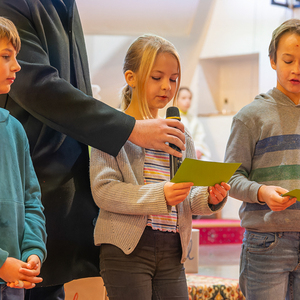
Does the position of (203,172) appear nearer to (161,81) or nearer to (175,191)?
(175,191)

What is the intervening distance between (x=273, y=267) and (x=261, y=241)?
11cm

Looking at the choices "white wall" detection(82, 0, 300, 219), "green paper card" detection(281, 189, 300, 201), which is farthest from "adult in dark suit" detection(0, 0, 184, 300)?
"white wall" detection(82, 0, 300, 219)

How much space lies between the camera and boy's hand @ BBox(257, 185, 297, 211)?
57.2 inches

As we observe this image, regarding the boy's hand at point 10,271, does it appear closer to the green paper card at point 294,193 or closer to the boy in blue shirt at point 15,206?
the boy in blue shirt at point 15,206

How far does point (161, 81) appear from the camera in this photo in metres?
1.56

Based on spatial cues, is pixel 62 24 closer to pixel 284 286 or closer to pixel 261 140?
pixel 261 140

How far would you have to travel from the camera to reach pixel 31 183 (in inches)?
45.9

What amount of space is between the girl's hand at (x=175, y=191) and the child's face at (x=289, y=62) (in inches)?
28.3

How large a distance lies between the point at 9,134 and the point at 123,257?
0.56m

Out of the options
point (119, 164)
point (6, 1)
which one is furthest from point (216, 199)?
point (6, 1)

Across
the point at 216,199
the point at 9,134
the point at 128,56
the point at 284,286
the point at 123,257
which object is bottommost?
the point at 284,286

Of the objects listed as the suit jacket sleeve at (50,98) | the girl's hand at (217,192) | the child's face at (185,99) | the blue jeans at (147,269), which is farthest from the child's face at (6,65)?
the child's face at (185,99)

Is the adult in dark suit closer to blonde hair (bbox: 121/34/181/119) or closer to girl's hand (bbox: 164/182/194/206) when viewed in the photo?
girl's hand (bbox: 164/182/194/206)

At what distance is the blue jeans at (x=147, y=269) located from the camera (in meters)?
1.36
